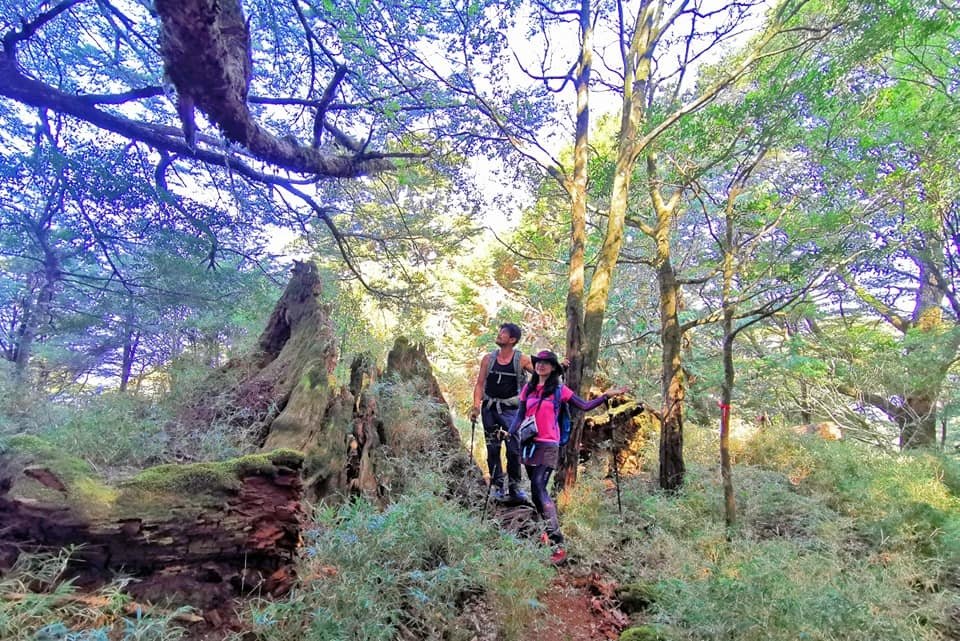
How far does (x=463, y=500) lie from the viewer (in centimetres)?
527

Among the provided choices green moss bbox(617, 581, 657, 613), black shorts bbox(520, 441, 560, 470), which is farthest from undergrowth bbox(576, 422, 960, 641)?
black shorts bbox(520, 441, 560, 470)

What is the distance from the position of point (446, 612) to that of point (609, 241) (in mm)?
5370

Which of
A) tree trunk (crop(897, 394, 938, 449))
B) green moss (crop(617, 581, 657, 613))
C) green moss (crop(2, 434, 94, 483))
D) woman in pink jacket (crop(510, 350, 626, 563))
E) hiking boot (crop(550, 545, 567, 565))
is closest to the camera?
green moss (crop(2, 434, 94, 483))

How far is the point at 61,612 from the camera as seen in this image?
7.49ft

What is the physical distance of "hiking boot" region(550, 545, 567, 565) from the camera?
4170mm

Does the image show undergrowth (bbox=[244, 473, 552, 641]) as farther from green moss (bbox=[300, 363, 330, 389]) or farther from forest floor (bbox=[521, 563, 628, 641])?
green moss (bbox=[300, 363, 330, 389])

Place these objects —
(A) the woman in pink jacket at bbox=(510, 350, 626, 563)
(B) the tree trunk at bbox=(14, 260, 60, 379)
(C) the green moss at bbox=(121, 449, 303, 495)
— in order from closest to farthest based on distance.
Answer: (C) the green moss at bbox=(121, 449, 303, 495) < (A) the woman in pink jacket at bbox=(510, 350, 626, 563) < (B) the tree trunk at bbox=(14, 260, 60, 379)

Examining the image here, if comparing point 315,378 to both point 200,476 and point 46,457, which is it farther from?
point 46,457

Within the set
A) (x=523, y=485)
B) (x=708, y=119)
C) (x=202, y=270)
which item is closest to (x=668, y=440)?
(x=523, y=485)

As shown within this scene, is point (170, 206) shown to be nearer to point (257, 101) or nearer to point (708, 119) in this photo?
point (257, 101)

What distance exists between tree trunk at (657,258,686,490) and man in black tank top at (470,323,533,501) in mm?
2460

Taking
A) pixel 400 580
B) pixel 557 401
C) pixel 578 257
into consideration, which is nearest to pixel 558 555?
pixel 557 401

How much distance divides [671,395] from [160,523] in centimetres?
623

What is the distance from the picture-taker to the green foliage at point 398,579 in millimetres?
2496
